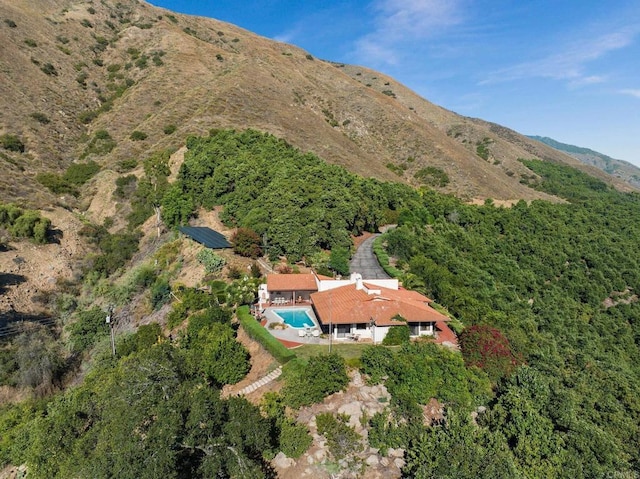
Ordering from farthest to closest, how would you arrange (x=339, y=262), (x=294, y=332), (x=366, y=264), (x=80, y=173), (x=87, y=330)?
(x=80, y=173)
(x=366, y=264)
(x=339, y=262)
(x=87, y=330)
(x=294, y=332)

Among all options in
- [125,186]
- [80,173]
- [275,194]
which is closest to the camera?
[275,194]

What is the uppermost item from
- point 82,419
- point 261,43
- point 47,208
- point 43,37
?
point 261,43

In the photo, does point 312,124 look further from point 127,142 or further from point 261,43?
point 261,43

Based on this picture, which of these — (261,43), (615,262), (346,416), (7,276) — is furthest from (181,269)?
(261,43)

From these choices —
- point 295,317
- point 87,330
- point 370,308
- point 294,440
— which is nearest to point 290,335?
point 295,317

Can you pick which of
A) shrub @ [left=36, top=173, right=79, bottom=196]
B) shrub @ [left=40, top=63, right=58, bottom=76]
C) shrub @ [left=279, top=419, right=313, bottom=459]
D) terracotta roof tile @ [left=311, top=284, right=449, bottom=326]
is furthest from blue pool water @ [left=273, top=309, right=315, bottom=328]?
shrub @ [left=40, top=63, right=58, bottom=76]

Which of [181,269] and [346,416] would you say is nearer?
[346,416]

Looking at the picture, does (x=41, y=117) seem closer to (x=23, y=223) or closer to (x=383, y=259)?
(x=23, y=223)
